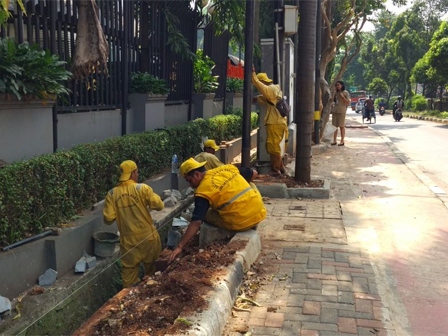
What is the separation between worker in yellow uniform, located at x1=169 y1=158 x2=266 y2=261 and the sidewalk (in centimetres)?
52

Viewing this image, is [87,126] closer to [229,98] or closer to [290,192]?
[290,192]

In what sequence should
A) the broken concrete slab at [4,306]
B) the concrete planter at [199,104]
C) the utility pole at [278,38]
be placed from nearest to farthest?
1. the broken concrete slab at [4,306]
2. the utility pole at [278,38]
3. the concrete planter at [199,104]

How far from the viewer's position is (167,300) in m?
3.91

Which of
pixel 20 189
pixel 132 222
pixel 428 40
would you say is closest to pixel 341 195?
pixel 132 222

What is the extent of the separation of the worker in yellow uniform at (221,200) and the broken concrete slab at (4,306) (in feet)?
4.95

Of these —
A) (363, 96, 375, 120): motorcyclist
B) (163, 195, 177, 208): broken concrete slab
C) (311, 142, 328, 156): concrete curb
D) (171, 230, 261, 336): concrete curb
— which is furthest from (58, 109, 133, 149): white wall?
(363, 96, 375, 120): motorcyclist

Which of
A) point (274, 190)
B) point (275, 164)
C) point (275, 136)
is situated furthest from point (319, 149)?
point (274, 190)

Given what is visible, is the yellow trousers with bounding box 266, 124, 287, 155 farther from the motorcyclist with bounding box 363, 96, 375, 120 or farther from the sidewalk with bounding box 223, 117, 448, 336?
the motorcyclist with bounding box 363, 96, 375, 120

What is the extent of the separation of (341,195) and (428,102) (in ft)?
131

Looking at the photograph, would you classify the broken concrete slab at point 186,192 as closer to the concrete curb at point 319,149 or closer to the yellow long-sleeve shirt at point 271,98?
the yellow long-sleeve shirt at point 271,98

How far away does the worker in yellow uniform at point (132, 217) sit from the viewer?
6035 millimetres

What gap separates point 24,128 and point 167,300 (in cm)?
328

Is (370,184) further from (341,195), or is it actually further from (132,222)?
(132,222)

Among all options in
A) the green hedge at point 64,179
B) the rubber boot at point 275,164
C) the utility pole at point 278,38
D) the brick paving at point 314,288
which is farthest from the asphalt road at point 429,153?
the green hedge at point 64,179
